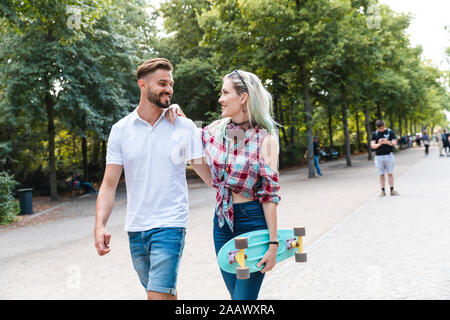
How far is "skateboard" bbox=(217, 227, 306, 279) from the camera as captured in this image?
2.52 m

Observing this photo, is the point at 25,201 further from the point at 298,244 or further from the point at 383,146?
the point at 298,244

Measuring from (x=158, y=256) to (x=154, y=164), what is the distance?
0.54 metres

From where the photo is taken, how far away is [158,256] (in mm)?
2734

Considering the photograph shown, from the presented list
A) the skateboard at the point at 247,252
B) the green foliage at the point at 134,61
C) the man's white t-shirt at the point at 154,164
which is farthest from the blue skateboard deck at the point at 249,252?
the green foliage at the point at 134,61

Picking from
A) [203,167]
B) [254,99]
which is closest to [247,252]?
[203,167]

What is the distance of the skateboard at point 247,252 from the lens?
8.27 ft

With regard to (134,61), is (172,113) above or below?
below

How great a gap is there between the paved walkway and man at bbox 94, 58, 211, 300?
85.8 inches

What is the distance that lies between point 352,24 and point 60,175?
16204 millimetres

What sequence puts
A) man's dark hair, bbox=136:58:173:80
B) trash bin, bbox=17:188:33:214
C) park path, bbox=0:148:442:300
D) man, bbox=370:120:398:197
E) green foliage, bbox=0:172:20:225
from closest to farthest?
man's dark hair, bbox=136:58:173:80 < park path, bbox=0:148:442:300 < man, bbox=370:120:398:197 < green foliage, bbox=0:172:20:225 < trash bin, bbox=17:188:33:214

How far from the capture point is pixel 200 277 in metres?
5.55

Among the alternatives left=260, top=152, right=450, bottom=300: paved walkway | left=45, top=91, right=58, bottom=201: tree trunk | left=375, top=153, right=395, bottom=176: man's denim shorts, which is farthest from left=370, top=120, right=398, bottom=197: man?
left=45, top=91, right=58, bottom=201: tree trunk

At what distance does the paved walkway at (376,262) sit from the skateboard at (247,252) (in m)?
1.98

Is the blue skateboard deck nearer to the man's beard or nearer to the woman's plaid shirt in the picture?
the woman's plaid shirt
